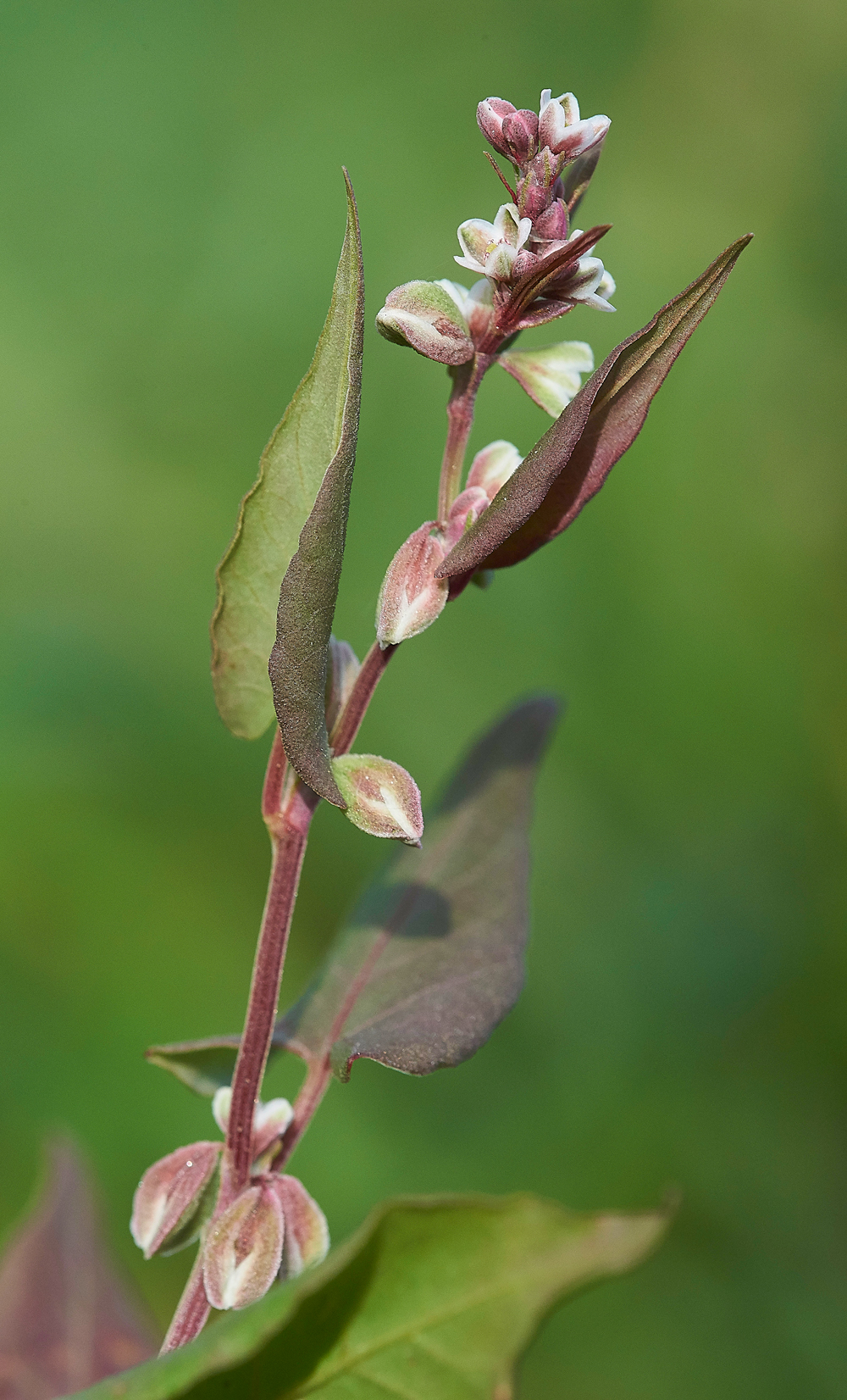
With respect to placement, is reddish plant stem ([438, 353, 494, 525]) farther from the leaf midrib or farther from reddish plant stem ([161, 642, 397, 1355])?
the leaf midrib

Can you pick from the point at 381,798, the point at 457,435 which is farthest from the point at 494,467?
the point at 381,798

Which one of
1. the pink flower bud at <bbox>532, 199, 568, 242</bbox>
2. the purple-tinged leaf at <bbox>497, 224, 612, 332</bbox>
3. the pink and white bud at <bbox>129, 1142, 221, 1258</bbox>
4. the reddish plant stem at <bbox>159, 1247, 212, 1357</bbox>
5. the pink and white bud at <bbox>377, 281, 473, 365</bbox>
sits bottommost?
the reddish plant stem at <bbox>159, 1247, 212, 1357</bbox>

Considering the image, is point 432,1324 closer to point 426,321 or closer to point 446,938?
point 446,938

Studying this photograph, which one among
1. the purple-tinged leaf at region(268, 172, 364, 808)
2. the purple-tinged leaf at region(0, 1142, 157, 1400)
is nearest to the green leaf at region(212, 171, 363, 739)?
the purple-tinged leaf at region(268, 172, 364, 808)

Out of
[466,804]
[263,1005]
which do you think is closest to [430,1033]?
[263,1005]

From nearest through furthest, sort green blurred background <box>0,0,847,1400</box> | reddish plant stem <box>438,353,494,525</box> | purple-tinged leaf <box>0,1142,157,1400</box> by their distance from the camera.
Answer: reddish plant stem <box>438,353,494,525</box> < purple-tinged leaf <box>0,1142,157,1400</box> < green blurred background <box>0,0,847,1400</box>

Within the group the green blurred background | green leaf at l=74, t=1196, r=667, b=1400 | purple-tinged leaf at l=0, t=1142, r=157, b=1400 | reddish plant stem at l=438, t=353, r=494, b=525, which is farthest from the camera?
the green blurred background

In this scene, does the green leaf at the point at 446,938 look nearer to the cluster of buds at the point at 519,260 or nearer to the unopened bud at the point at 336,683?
the unopened bud at the point at 336,683
